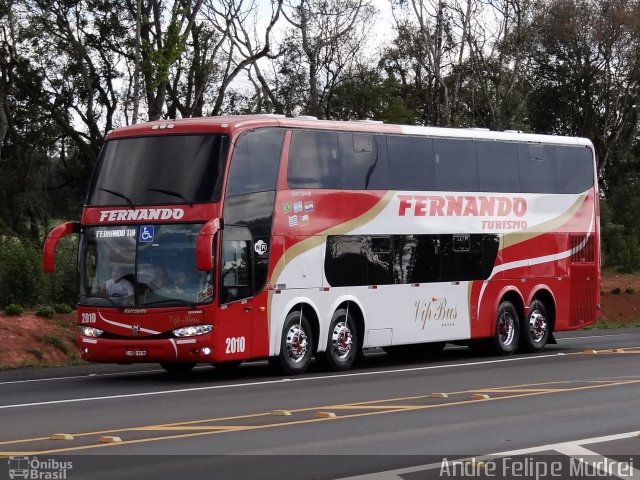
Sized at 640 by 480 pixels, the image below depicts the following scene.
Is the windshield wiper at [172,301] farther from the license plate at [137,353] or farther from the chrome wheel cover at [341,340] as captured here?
the chrome wheel cover at [341,340]

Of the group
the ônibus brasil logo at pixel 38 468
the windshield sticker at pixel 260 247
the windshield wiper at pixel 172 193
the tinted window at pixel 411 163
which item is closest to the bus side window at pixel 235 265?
the windshield sticker at pixel 260 247

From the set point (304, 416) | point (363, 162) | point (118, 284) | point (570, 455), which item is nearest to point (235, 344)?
point (118, 284)

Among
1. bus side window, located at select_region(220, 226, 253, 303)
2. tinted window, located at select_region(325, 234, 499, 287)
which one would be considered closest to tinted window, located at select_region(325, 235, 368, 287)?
tinted window, located at select_region(325, 234, 499, 287)

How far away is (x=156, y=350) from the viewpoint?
18797mm

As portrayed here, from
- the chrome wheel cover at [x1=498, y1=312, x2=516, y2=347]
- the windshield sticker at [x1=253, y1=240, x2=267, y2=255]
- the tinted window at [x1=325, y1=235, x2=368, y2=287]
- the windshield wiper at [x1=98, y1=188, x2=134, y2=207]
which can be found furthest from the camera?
the chrome wheel cover at [x1=498, y1=312, x2=516, y2=347]

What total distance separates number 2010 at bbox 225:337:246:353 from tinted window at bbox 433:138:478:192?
5667mm

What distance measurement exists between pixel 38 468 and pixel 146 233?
347 inches

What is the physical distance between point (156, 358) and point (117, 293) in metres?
1.14

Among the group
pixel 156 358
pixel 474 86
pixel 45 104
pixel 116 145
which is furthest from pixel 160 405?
pixel 474 86

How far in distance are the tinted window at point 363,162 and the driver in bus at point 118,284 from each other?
4156 mm

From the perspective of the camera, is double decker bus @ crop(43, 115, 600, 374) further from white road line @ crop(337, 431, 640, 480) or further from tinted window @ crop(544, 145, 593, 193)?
white road line @ crop(337, 431, 640, 480)

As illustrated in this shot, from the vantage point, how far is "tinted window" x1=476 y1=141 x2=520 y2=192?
79.7 feet

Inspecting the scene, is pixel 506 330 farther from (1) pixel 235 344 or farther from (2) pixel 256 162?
(2) pixel 256 162

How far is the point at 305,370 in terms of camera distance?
2097cm
